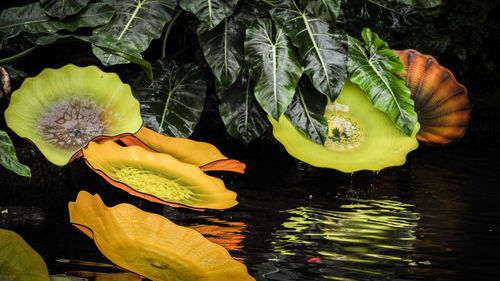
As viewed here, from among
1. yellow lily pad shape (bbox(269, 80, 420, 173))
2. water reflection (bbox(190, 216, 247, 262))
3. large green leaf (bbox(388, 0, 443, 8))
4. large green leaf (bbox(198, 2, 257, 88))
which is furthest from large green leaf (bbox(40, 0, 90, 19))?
large green leaf (bbox(388, 0, 443, 8))

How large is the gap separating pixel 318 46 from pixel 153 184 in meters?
1.25

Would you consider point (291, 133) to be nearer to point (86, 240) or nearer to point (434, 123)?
point (434, 123)

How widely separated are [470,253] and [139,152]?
1.34 meters

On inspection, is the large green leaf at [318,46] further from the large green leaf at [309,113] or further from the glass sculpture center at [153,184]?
the glass sculpture center at [153,184]

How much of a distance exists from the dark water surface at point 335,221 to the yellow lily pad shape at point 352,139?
16 centimetres

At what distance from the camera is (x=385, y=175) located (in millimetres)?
3412

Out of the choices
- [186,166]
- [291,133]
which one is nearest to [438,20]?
[291,133]

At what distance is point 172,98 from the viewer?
3.04 metres

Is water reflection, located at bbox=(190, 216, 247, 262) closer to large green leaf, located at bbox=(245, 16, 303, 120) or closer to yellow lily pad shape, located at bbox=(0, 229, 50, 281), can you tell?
yellow lily pad shape, located at bbox=(0, 229, 50, 281)

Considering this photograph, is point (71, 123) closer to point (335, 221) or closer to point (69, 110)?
point (69, 110)

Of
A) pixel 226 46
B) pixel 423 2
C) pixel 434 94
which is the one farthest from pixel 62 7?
pixel 434 94

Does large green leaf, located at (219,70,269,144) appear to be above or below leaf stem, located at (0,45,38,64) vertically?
below

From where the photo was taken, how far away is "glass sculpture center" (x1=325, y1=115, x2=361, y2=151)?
304cm

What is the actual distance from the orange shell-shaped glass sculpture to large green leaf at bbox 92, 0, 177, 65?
1488mm
